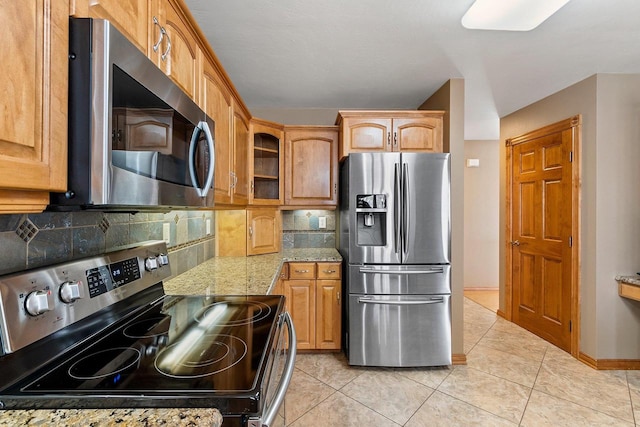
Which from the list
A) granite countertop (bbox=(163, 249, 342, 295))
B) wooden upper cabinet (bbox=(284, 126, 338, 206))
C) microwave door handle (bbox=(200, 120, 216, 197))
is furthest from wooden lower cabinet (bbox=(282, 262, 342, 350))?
microwave door handle (bbox=(200, 120, 216, 197))

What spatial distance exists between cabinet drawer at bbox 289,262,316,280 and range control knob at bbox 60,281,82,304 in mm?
1946

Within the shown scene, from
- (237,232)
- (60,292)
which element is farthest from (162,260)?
(237,232)

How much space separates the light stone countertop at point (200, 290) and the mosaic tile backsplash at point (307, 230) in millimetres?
153

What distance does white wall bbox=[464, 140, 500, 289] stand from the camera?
5109 millimetres

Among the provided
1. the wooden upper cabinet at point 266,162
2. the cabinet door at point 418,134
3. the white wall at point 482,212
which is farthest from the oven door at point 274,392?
the white wall at point 482,212

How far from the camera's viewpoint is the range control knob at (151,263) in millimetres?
1363

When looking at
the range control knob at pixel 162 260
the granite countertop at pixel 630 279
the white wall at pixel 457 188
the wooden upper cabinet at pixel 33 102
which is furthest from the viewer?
the white wall at pixel 457 188

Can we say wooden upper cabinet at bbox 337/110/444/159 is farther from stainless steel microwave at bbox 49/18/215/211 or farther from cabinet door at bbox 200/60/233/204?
stainless steel microwave at bbox 49/18/215/211

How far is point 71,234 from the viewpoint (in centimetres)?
105

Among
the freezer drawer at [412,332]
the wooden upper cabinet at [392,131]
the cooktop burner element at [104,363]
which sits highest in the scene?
the wooden upper cabinet at [392,131]

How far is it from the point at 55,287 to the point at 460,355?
2.85 m

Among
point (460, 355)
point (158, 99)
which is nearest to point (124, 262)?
point (158, 99)

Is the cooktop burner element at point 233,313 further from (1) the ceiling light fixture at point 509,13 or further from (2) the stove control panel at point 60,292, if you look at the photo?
(1) the ceiling light fixture at point 509,13

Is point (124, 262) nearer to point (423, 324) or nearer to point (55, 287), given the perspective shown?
point (55, 287)
